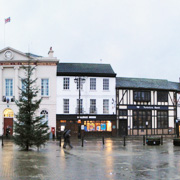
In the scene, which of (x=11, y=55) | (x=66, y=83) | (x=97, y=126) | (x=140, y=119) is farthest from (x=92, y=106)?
(x=11, y=55)

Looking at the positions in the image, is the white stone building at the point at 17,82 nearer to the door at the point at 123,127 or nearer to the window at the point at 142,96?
the door at the point at 123,127

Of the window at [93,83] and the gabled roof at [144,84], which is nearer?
the window at [93,83]

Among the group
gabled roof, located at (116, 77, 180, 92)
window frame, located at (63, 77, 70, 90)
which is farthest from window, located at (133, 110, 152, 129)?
window frame, located at (63, 77, 70, 90)

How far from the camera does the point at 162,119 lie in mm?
49906

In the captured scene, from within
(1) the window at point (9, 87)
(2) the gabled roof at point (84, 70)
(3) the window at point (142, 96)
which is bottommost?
(3) the window at point (142, 96)

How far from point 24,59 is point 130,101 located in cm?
1575

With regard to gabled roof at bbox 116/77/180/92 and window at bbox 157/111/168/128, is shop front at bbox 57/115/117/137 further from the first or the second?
window at bbox 157/111/168/128

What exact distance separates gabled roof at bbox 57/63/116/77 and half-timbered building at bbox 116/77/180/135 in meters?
2.36

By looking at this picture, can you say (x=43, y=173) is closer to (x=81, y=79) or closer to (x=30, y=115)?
(x=30, y=115)

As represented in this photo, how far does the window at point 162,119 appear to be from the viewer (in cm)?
4956

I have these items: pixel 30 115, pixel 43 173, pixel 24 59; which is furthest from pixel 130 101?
pixel 43 173

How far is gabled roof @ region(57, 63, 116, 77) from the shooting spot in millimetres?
46250

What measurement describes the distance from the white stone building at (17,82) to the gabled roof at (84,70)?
168cm

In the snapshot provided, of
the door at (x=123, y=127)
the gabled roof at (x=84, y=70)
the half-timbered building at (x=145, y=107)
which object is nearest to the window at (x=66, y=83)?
the gabled roof at (x=84, y=70)
